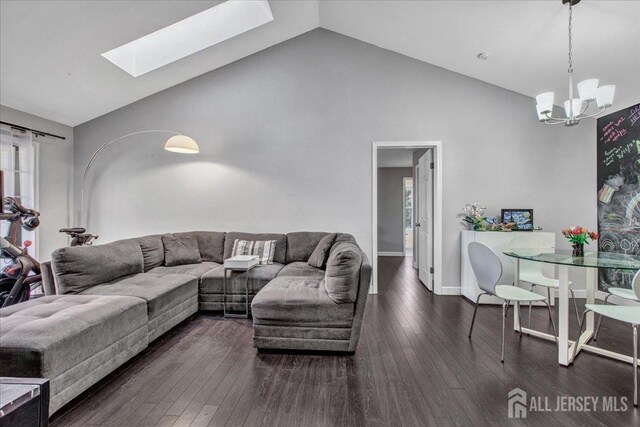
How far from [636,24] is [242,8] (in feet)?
13.5

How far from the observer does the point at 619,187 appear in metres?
3.63

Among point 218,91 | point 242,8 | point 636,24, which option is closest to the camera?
point 636,24

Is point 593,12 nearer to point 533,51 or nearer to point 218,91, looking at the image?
point 533,51

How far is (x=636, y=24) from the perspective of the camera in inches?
101

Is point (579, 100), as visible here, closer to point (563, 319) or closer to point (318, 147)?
point (563, 319)

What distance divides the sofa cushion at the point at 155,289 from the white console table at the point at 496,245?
3.50 metres

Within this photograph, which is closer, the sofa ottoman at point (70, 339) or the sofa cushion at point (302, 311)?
the sofa ottoman at point (70, 339)

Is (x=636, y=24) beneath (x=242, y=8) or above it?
beneath

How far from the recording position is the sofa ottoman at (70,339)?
1604 mm

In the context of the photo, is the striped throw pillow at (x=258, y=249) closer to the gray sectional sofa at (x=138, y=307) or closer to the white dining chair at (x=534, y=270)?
the gray sectional sofa at (x=138, y=307)

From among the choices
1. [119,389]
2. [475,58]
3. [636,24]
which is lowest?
[119,389]

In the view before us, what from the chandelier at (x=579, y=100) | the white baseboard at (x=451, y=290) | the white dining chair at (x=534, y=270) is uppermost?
the chandelier at (x=579, y=100)

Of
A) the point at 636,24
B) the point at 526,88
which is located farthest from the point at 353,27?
the point at 636,24

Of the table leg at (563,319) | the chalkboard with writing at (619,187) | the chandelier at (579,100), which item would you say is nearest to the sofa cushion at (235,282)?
the table leg at (563,319)
